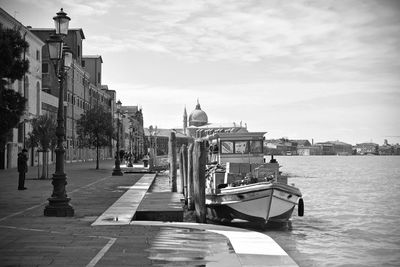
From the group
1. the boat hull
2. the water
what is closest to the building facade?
the water

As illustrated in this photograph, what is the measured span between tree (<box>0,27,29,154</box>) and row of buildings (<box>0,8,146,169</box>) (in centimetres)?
1224

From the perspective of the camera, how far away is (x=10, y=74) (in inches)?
742

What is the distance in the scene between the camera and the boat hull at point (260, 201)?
1900cm

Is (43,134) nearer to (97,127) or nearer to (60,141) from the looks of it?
(97,127)

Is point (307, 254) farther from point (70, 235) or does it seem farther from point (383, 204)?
point (383, 204)

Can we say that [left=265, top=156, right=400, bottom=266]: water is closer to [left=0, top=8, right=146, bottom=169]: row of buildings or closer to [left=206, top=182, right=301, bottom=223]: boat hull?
[left=206, top=182, right=301, bottom=223]: boat hull

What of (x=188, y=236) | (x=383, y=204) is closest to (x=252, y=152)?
(x=188, y=236)

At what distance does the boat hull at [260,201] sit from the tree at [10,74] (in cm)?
794

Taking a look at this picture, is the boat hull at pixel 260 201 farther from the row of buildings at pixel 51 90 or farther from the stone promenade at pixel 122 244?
the row of buildings at pixel 51 90

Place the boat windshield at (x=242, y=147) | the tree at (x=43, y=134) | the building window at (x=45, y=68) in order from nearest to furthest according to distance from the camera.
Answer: the boat windshield at (x=242, y=147)
the tree at (x=43, y=134)
the building window at (x=45, y=68)

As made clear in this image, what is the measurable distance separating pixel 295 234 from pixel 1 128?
35.3 ft

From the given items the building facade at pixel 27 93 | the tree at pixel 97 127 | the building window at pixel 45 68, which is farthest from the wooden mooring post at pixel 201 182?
the building window at pixel 45 68

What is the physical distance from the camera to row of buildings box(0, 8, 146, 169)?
1855 inches

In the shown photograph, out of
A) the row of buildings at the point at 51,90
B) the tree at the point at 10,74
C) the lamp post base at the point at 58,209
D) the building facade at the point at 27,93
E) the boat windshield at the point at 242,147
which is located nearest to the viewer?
the lamp post base at the point at 58,209
